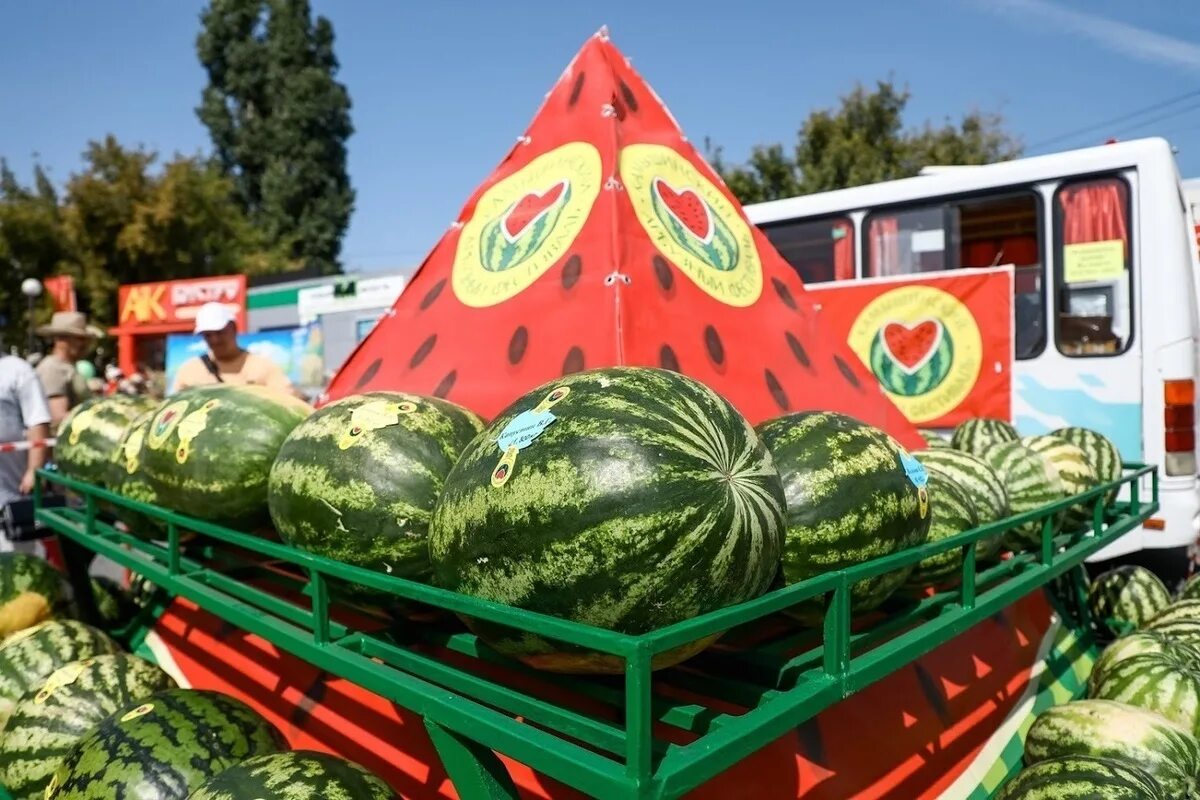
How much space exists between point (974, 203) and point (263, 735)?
6357mm

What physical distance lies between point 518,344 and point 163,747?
56.4 inches

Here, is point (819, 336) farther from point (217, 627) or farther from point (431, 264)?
point (217, 627)

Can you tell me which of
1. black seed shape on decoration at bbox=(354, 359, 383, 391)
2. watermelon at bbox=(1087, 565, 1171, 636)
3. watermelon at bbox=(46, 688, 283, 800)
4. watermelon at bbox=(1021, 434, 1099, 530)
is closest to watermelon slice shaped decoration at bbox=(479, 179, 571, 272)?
black seed shape on decoration at bbox=(354, 359, 383, 391)

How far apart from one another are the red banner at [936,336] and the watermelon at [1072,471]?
2637mm

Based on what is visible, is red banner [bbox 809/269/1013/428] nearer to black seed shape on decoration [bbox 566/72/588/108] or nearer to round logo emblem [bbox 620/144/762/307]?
round logo emblem [bbox 620/144/762/307]

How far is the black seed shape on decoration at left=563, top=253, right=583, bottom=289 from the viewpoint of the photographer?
2.64 metres

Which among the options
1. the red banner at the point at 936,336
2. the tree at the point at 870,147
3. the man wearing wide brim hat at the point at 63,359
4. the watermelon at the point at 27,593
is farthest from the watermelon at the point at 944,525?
the tree at the point at 870,147

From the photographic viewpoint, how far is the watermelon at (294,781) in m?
1.85

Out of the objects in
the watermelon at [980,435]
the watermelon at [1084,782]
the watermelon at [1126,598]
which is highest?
the watermelon at [980,435]

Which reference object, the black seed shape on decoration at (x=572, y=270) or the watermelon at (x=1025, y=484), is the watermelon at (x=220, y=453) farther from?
the watermelon at (x=1025, y=484)

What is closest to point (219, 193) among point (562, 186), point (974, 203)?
point (974, 203)

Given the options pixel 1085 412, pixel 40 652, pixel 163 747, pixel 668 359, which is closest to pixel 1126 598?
pixel 1085 412

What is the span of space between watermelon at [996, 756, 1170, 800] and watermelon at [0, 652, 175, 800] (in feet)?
8.52

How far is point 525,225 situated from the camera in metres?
2.92
